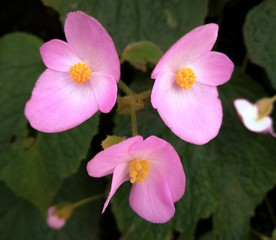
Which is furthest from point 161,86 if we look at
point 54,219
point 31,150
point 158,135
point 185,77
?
point 54,219

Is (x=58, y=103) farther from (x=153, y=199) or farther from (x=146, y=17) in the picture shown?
(x=146, y=17)

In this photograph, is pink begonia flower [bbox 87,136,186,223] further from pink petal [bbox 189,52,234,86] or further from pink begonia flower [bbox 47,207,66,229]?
pink begonia flower [bbox 47,207,66,229]

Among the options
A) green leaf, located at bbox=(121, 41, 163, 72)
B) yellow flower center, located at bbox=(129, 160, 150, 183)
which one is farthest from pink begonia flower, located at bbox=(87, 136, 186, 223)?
green leaf, located at bbox=(121, 41, 163, 72)

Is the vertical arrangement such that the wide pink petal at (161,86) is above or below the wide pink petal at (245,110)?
below

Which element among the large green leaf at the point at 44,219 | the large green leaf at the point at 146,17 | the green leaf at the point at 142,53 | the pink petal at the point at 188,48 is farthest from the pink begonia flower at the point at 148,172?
the large green leaf at the point at 44,219

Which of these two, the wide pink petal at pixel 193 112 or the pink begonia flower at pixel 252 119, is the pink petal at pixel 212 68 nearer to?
the wide pink petal at pixel 193 112

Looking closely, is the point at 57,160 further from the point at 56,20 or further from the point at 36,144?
the point at 56,20
